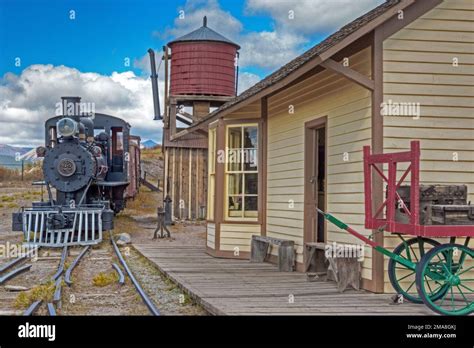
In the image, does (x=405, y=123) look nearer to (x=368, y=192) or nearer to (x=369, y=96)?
(x=369, y=96)

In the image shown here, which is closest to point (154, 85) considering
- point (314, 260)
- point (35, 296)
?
point (314, 260)

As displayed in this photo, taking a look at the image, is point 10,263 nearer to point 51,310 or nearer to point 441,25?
point 51,310

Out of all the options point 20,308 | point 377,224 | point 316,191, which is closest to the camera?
point 377,224

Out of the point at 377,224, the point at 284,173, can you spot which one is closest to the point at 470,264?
the point at 377,224

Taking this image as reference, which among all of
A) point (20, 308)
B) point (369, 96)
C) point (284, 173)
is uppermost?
point (369, 96)

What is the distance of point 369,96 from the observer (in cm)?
780

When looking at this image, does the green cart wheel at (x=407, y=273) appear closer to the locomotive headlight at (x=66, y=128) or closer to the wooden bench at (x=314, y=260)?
the wooden bench at (x=314, y=260)

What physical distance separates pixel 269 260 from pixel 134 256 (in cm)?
378

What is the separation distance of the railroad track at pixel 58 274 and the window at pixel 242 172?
240cm

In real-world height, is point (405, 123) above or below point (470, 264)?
above

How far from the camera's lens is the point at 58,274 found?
33.5ft

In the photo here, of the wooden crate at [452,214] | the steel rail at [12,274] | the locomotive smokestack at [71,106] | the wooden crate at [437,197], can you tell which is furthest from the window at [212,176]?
the wooden crate at [452,214]

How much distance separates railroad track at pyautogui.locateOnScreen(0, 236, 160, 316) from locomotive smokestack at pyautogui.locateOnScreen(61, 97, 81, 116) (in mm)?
4834
